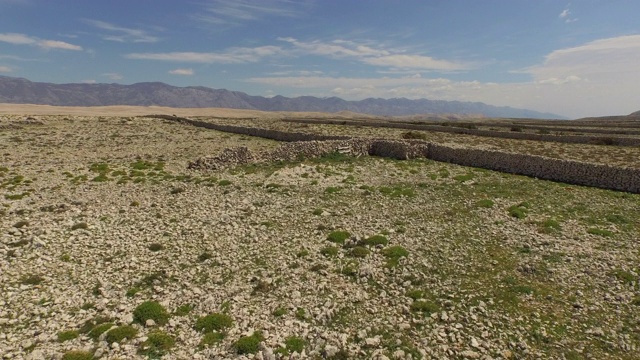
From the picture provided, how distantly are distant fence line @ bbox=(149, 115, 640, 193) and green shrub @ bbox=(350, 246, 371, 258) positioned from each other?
25.6m

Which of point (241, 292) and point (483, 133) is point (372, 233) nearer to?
point (241, 292)

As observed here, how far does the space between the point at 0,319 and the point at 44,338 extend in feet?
8.50

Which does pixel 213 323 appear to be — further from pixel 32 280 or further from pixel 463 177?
pixel 463 177

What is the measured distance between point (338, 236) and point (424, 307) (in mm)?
7827

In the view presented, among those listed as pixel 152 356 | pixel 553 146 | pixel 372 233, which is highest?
pixel 553 146

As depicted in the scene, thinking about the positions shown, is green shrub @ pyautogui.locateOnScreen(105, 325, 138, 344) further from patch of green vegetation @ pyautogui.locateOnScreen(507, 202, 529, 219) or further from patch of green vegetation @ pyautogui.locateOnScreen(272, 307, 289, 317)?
patch of green vegetation @ pyautogui.locateOnScreen(507, 202, 529, 219)

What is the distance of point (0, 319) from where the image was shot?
14578 mm

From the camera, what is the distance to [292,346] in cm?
1344

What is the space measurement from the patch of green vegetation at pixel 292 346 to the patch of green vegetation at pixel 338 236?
8.52m

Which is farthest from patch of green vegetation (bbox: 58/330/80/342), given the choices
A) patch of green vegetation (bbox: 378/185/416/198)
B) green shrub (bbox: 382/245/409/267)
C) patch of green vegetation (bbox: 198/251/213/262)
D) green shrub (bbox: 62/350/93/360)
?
patch of green vegetation (bbox: 378/185/416/198)

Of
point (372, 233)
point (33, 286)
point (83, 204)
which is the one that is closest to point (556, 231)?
point (372, 233)

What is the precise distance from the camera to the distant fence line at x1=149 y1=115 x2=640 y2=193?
112ft

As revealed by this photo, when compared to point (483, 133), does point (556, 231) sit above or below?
below

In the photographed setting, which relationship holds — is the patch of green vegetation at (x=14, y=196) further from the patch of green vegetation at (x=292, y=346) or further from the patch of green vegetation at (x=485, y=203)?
the patch of green vegetation at (x=485, y=203)
